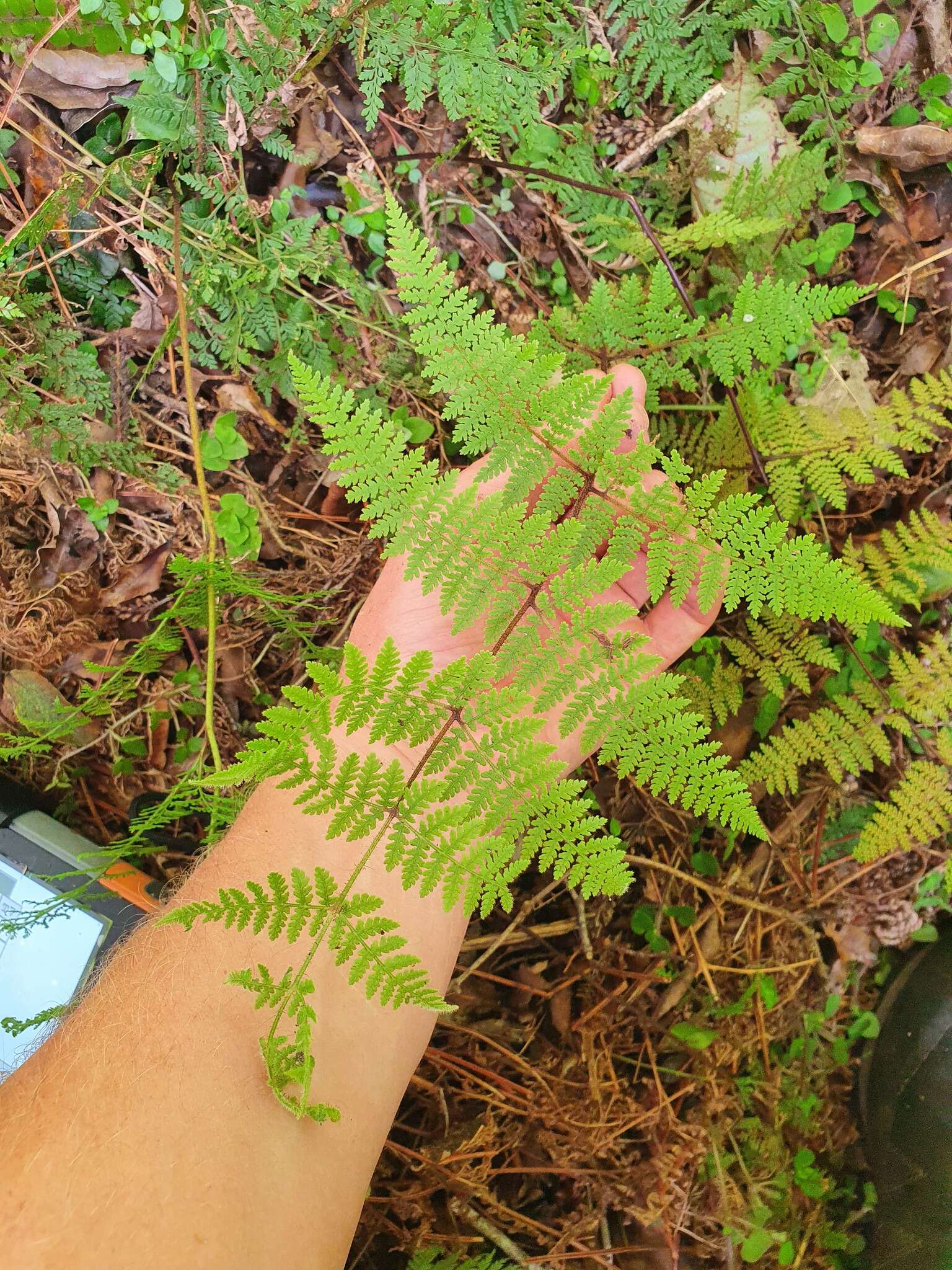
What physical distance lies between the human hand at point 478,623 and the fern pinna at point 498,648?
24cm

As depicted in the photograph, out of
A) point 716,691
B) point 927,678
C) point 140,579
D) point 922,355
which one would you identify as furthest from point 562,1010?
point 922,355

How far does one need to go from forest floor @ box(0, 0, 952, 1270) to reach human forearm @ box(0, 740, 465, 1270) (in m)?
0.59

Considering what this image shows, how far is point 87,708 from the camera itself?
8.40 ft

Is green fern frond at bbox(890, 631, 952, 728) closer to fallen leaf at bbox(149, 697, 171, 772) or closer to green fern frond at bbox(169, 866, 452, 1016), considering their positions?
green fern frond at bbox(169, 866, 452, 1016)

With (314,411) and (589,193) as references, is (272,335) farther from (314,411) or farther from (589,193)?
(589,193)

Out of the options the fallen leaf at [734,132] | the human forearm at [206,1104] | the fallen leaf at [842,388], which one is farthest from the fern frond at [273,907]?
the fallen leaf at [734,132]

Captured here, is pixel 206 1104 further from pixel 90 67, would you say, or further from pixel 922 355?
pixel 922 355

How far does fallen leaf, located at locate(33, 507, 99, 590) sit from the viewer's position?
260 centimetres

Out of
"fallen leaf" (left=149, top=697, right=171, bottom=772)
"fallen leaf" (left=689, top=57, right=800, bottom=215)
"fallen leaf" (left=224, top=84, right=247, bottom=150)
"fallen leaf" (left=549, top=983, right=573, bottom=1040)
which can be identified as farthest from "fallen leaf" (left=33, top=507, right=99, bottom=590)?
"fallen leaf" (left=689, top=57, right=800, bottom=215)

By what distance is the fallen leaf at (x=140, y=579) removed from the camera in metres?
2.63

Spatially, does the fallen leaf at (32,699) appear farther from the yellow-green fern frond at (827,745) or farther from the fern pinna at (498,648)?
the yellow-green fern frond at (827,745)

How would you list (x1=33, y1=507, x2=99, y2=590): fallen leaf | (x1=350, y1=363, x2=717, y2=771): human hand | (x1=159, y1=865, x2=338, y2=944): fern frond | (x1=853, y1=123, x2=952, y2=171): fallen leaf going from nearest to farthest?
(x1=159, y1=865, x2=338, y2=944): fern frond < (x1=350, y1=363, x2=717, y2=771): human hand < (x1=33, y1=507, x2=99, y2=590): fallen leaf < (x1=853, y1=123, x2=952, y2=171): fallen leaf

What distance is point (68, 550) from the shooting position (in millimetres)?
2611

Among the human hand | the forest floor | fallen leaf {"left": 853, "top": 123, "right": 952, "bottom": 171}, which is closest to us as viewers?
the human hand
